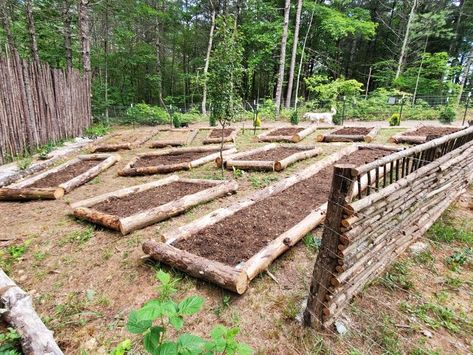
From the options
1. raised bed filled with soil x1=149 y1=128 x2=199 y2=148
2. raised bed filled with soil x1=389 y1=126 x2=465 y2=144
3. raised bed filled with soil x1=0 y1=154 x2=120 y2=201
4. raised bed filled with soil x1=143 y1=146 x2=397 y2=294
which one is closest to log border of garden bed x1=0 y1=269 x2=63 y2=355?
raised bed filled with soil x1=143 y1=146 x2=397 y2=294

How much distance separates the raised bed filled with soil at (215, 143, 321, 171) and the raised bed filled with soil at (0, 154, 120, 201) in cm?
309

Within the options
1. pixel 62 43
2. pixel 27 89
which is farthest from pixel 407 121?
pixel 62 43

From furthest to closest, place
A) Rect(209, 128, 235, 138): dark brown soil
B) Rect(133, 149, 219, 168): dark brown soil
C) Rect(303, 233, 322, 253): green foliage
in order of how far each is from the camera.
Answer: Rect(209, 128, 235, 138): dark brown soil < Rect(133, 149, 219, 168): dark brown soil < Rect(303, 233, 322, 253): green foliage

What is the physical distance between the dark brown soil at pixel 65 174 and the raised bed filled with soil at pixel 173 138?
228 cm

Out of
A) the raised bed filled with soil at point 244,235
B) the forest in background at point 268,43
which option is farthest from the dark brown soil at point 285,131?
the forest in background at point 268,43

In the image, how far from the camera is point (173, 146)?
919 centimetres

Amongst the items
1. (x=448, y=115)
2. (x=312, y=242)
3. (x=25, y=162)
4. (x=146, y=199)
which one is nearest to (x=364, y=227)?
(x=312, y=242)

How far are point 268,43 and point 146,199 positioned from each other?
57.3 feet

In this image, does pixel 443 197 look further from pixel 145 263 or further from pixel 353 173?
pixel 145 263

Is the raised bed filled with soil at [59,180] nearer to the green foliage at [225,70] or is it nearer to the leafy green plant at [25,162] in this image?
the leafy green plant at [25,162]

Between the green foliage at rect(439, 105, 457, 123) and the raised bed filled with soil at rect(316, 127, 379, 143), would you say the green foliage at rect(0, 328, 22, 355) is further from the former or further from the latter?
the green foliage at rect(439, 105, 457, 123)

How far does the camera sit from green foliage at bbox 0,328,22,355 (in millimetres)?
2039

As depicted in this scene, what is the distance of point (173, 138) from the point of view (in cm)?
1063

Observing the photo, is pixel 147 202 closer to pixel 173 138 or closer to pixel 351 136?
pixel 173 138
